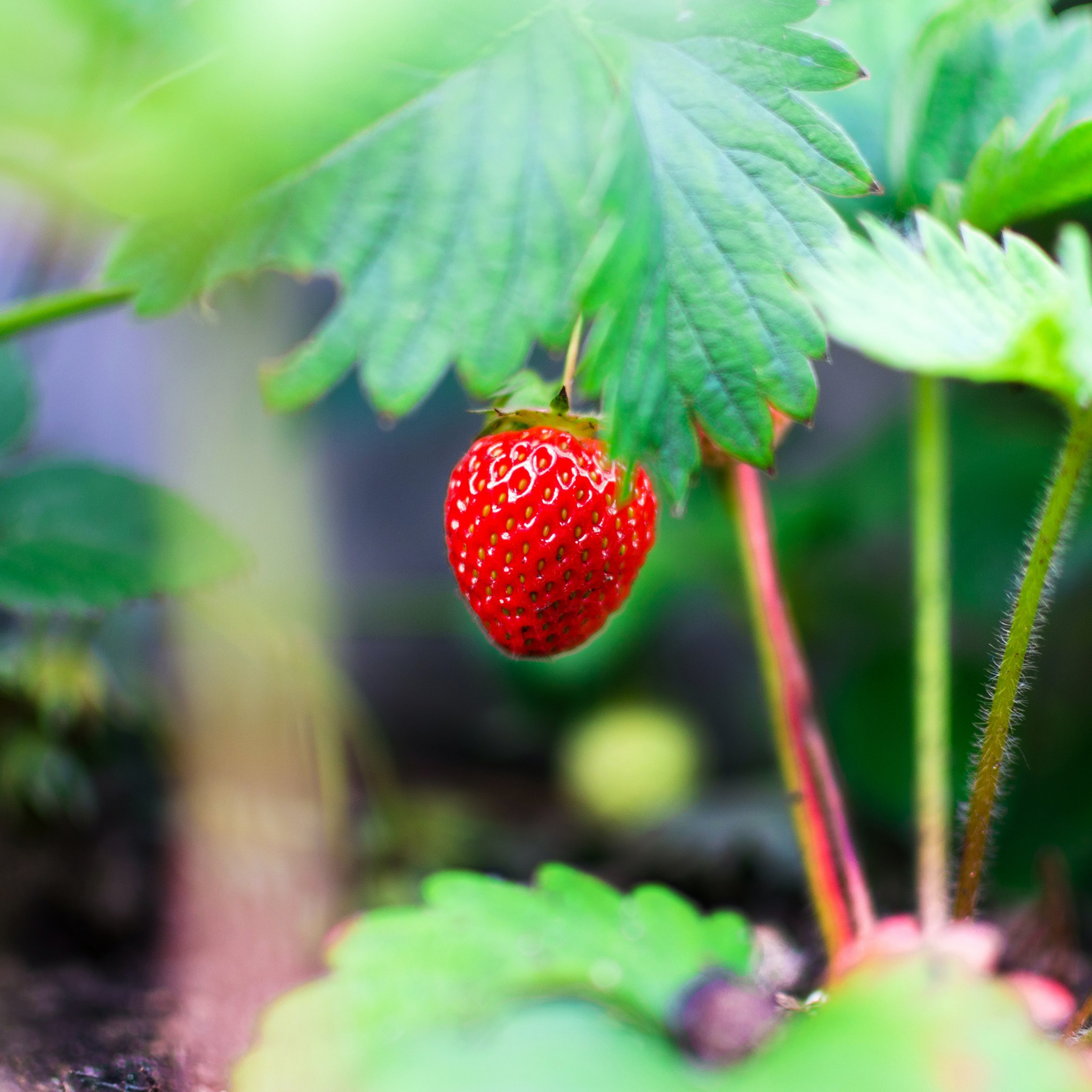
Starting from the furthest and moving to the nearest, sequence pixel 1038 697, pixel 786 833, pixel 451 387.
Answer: pixel 451 387, pixel 1038 697, pixel 786 833

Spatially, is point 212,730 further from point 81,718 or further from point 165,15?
point 165,15

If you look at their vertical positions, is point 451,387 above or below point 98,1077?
above

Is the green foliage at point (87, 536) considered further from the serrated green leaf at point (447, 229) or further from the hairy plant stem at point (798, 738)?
the hairy plant stem at point (798, 738)

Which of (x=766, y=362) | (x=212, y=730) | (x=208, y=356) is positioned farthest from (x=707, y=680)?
(x=766, y=362)

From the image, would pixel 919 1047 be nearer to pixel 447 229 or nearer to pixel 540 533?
pixel 540 533

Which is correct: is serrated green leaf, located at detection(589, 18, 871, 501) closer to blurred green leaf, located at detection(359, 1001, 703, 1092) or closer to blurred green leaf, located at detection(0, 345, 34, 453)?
blurred green leaf, located at detection(359, 1001, 703, 1092)

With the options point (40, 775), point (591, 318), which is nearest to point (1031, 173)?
point (591, 318)
